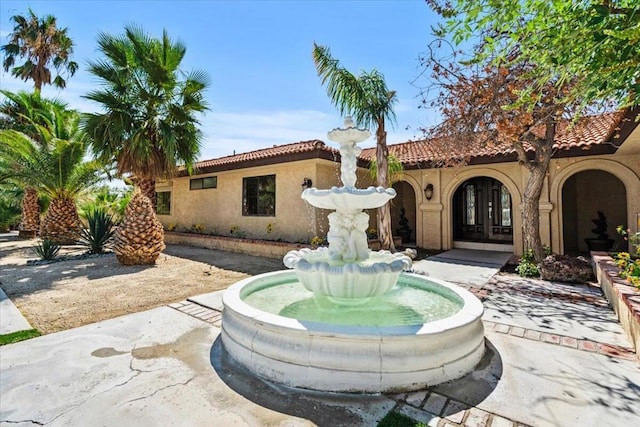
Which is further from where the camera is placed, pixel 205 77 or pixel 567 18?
pixel 205 77

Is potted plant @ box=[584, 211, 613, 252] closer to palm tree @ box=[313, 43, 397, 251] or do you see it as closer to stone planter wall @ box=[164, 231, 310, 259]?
palm tree @ box=[313, 43, 397, 251]

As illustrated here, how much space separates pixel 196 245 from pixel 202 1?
10925 millimetres

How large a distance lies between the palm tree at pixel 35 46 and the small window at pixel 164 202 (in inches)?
456

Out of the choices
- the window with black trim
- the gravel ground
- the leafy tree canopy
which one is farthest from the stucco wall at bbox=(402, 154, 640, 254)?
the leafy tree canopy

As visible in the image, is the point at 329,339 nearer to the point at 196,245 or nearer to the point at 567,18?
the point at 567,18

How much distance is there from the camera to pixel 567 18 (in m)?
3.29

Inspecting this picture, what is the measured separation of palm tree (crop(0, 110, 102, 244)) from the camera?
43.6 feet

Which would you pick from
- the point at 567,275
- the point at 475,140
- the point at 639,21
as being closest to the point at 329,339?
the point at 639,21

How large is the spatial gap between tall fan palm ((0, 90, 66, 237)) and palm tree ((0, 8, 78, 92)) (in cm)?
420

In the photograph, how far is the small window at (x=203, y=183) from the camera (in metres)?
15.8

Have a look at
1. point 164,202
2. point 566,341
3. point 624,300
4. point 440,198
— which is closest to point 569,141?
point 440,198

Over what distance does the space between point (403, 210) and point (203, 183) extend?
11.0 meters

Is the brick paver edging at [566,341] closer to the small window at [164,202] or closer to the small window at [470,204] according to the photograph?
the small window at [470,204]

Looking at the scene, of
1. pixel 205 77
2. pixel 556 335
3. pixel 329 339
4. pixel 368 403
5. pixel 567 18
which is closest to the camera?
pixel 368 403
